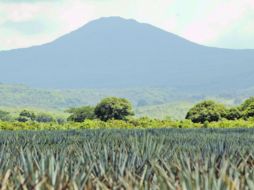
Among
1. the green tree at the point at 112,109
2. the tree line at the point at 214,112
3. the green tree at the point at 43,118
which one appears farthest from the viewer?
the green tree at the point at 43,118

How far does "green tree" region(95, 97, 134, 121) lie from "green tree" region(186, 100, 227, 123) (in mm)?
16352

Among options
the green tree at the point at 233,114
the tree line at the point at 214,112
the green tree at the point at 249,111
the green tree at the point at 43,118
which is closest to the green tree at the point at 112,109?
the tree line at the point at 214,112

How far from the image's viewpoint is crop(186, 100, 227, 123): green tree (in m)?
43.5

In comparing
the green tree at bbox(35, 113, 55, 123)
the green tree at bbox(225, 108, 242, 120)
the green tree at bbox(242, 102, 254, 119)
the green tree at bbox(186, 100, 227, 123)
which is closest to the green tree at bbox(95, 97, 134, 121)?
the green tree at bbox(186, 100, 227, 123)

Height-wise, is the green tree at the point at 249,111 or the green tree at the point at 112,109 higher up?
the green tree at the point at 112,109

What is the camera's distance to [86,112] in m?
87.2

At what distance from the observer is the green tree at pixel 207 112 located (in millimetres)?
43531

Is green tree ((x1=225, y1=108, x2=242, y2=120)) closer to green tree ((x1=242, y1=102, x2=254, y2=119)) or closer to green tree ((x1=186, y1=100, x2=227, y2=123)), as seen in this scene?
green tree ((x1=186, y1=100, x2=227, y2=123))

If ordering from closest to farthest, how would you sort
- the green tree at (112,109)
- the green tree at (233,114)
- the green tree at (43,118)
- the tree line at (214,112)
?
the green tree at (233,114) → the tree line at (214,112) → the green tree at (112,109) → the green tree at (43,118)

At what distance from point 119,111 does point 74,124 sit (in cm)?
2964

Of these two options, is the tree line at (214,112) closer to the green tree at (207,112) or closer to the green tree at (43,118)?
the green tree at (207,112)

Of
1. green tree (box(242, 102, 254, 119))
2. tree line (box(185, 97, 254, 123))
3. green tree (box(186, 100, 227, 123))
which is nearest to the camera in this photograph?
green tree (box(242, 102, 254, 119))

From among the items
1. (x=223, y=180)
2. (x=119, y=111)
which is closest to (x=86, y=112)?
(x=119, y=111)

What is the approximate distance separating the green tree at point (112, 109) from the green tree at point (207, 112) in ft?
53.6
